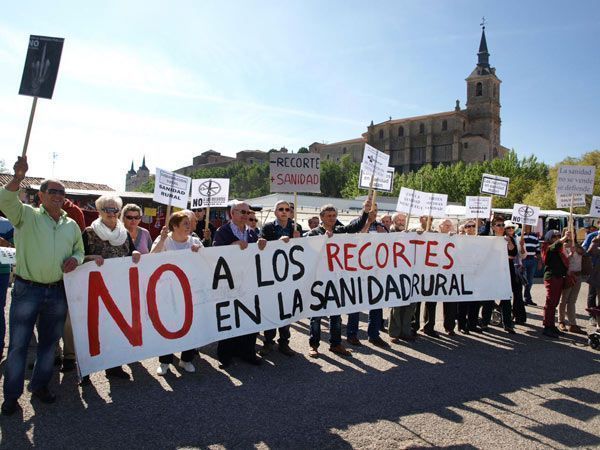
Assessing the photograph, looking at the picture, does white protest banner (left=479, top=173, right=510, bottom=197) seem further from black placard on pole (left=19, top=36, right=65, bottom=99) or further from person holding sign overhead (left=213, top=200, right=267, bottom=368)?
black placard on pole (left=19, top=36, right=65, bottom=99)

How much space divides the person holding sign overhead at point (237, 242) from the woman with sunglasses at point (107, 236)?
3.54 feet

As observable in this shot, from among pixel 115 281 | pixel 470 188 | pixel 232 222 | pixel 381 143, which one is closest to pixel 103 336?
pixel 115 281

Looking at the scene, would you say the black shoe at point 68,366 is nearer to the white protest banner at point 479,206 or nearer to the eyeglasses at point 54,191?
the eyeglasses at point 54,191

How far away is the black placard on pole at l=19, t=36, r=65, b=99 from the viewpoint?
13.7 ft

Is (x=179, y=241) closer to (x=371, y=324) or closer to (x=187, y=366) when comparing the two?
(x=187, y=366)

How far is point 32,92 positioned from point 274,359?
154 inches

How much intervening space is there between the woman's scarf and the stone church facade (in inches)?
4010

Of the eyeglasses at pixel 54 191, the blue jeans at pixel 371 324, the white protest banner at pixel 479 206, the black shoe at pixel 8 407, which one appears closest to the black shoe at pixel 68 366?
the black shoe at pixel 8 407

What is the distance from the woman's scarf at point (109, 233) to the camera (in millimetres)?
4668

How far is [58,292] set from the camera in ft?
13.6

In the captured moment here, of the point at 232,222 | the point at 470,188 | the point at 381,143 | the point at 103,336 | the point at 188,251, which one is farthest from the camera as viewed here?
the point at 381,143

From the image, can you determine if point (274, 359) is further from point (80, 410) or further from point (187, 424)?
point (80, 410)

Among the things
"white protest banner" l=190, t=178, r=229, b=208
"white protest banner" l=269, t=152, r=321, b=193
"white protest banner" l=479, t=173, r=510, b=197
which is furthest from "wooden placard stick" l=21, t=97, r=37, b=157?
"white protest banner" l=479, t=173, r=510, b=197

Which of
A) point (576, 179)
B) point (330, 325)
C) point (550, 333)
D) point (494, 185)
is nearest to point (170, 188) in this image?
point (330, 325)
